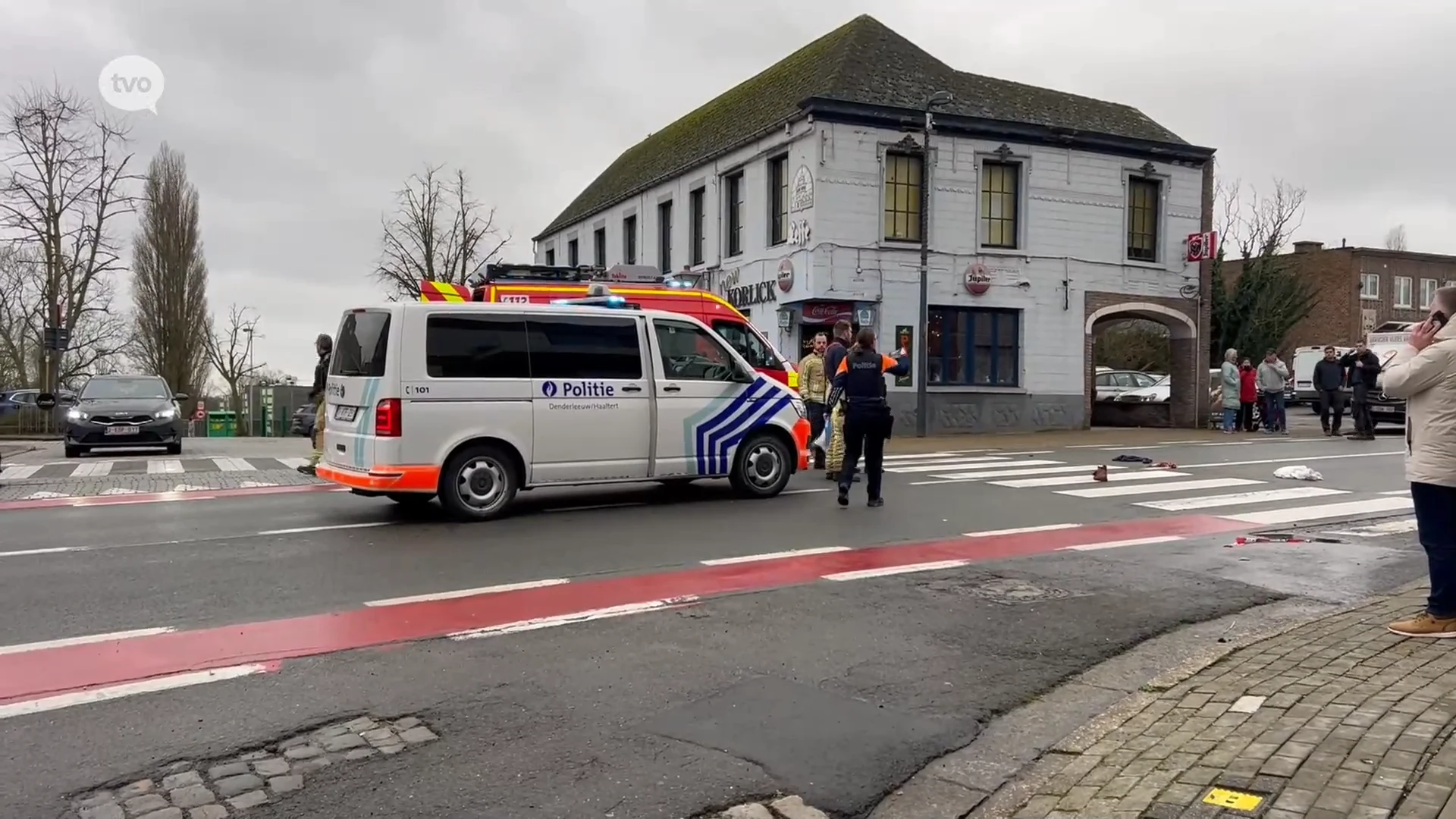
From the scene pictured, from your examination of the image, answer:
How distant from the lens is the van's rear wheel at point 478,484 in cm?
937

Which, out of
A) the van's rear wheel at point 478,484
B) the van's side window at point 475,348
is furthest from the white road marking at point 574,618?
the van's side window at point 475,348

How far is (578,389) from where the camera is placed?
9.96 metres

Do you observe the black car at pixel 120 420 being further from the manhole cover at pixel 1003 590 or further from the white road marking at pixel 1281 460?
the white road marking at pixel 1281 460

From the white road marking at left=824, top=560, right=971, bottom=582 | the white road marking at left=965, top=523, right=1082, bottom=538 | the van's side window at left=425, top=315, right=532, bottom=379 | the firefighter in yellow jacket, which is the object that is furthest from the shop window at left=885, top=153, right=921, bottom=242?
the white road marking at left=824, top=560, right=971, bottom=582

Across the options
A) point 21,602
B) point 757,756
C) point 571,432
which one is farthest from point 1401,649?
point 21,602

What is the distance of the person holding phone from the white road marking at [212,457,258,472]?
44.0ft

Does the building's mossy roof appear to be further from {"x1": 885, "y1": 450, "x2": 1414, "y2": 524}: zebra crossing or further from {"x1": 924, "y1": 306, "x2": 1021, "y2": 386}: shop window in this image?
{"x1": 885, "y1": 450, "x2": 1414, "y2": 524}: zebra crossing

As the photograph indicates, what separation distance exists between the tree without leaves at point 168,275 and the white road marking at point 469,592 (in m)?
46.2

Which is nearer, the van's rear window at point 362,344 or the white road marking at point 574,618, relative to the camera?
the white road marking at point 574,618

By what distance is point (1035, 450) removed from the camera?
60.8 ft

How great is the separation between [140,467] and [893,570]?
1228 centimetres

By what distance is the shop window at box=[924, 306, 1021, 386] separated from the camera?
24391 millimetres

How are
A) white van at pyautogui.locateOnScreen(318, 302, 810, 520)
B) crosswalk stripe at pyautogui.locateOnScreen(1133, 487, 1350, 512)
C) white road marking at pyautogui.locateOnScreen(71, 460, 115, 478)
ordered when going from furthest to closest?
white road marking at pyautogui.locateOnScreen(71, 460, 115, 478)
crosswalk stripe at pyautogui.locateOnScreen(1133, 487, 1350, 512)
white van at pyautogui.locateOnScreen(318, 302, 810, 520)

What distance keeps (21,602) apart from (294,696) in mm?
2906
